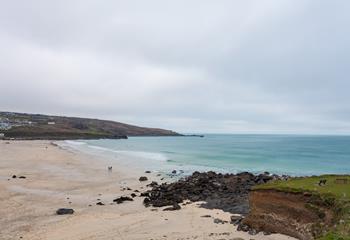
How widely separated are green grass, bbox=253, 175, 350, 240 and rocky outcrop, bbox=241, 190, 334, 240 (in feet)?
0.58

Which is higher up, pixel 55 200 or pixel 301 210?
pixel 301 210

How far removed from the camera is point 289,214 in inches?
666

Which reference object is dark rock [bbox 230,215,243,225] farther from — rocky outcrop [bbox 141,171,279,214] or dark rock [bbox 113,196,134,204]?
dark rock [bbox 113,196,134,204]

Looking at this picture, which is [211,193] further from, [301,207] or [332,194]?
[332,194]

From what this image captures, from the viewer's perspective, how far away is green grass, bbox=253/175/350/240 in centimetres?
1240

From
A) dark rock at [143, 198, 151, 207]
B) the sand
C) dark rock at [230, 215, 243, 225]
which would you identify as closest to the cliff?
the sand

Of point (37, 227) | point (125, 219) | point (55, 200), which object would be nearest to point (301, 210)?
point (125, 219)

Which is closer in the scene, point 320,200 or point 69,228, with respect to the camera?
point 320,200

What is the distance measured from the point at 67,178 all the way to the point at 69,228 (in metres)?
20.4

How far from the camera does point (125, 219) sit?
21141 mm

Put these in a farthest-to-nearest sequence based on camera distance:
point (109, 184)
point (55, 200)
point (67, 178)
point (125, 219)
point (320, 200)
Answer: point (67, 178), point (109, 184), point (55, 200), point (125, 219), point (320, 200)

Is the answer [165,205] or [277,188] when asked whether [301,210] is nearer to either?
[277,188]

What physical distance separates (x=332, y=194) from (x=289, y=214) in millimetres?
1981

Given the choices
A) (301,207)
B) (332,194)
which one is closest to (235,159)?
(301,207)
